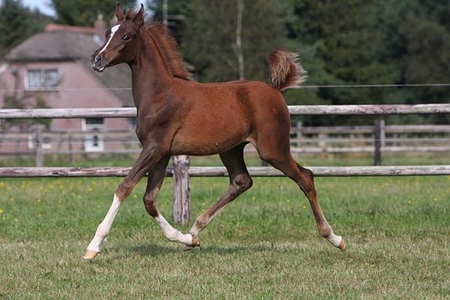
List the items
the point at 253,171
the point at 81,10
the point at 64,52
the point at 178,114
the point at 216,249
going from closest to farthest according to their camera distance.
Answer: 1. the point at 178,114
2. the point at 216,249
3. the point at 253,171
4. the point at 64,52
5. the point at 81,10

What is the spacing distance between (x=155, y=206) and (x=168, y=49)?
149cm

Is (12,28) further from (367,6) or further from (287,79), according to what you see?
(287,79)

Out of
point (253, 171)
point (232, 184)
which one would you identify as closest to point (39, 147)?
point (253, 171)

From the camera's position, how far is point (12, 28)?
56906mm

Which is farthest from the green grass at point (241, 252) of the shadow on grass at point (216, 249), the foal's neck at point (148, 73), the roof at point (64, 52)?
the roof at point (64, 52)

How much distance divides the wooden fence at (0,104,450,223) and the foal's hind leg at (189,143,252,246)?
121 centimetres

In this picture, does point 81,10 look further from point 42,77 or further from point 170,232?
point 170,232

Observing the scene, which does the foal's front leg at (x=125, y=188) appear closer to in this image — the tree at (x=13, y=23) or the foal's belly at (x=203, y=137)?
the foal's belly at (x=203, y=137)

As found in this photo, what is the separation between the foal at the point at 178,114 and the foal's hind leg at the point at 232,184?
21 cm

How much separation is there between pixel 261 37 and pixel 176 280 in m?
39.1

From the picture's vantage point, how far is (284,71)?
8188 mm

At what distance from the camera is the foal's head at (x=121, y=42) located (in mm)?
7605

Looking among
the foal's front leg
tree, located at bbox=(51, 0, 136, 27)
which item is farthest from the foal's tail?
tree, located at bbox=(51, 0, 136, 27)

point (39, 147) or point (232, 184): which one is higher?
point (232, 184)
